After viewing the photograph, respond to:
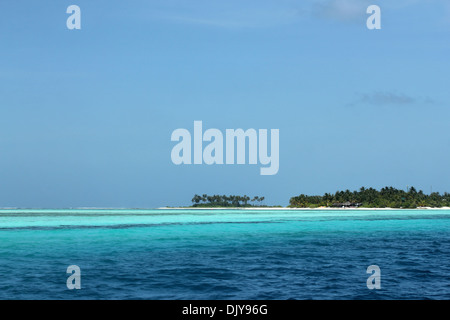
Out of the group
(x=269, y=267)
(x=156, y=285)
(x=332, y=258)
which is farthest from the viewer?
(x=332, y=258)

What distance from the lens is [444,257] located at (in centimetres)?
3831

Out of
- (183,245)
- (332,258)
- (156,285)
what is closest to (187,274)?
(156,285)

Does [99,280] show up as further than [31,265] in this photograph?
No
